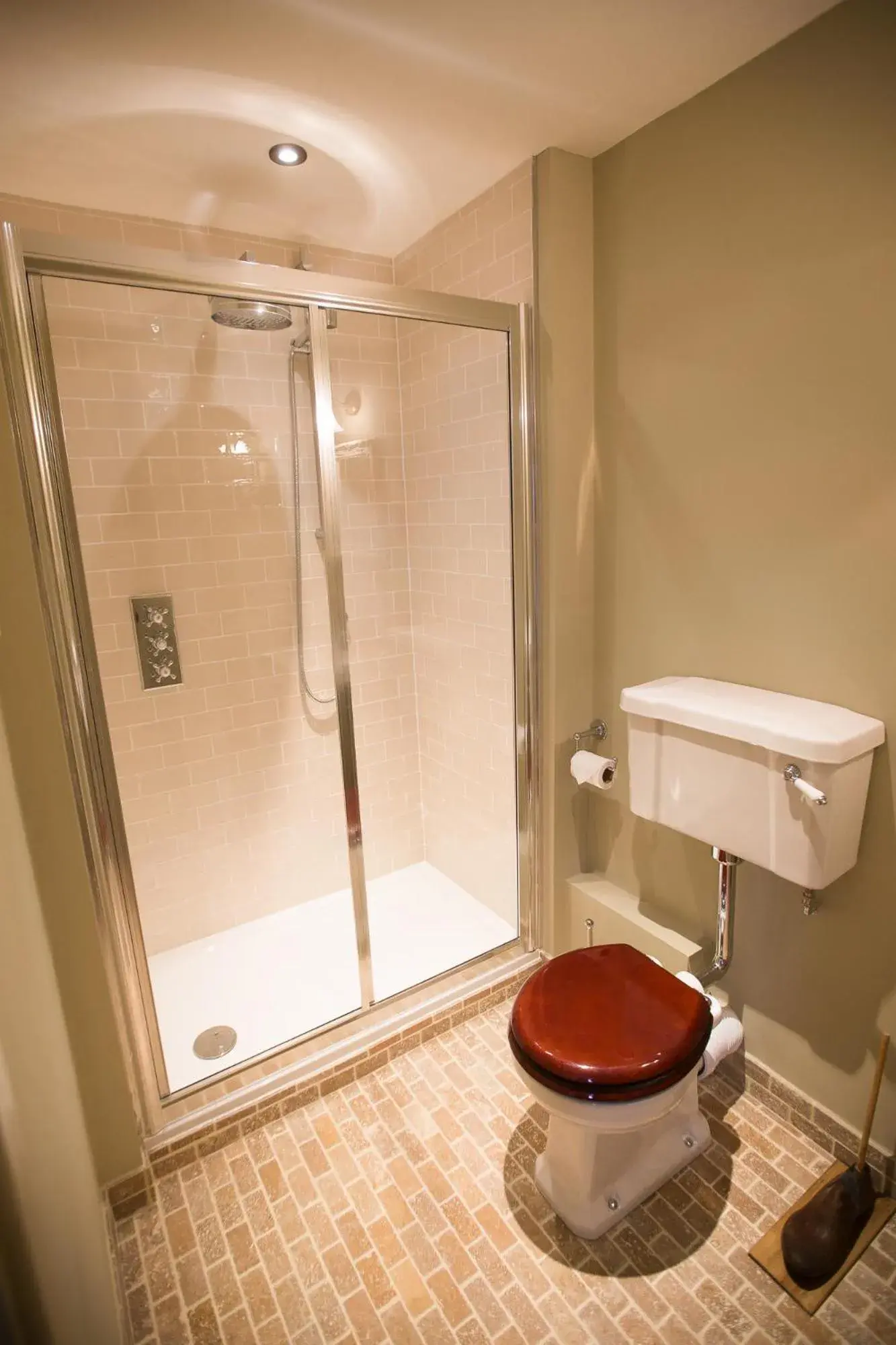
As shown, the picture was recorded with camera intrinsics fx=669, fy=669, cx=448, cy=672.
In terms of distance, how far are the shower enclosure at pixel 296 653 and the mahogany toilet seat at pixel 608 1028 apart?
2.31ft

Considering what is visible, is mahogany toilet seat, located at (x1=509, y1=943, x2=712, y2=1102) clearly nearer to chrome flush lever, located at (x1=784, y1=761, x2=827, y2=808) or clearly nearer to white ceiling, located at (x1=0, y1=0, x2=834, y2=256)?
chrome flush lever, located at (x1=784, y1=761, x2=827, y2=808)

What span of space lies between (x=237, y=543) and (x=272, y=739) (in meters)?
0.73

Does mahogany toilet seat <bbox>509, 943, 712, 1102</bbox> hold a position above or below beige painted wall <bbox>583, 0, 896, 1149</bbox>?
below

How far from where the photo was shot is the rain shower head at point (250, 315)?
1.66 m

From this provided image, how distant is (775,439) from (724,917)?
1.15m

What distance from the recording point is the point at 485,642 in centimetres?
232

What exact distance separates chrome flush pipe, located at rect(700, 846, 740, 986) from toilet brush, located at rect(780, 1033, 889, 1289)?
1.20 feet

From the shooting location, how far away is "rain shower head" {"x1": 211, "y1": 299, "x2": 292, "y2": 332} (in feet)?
5.43

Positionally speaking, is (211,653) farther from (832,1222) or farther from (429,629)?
(832,1222)

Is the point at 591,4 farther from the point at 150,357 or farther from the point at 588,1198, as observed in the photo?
the point at 588,1198

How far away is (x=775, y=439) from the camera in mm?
1484

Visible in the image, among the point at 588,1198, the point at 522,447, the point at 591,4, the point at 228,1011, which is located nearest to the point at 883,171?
the point at 591,4

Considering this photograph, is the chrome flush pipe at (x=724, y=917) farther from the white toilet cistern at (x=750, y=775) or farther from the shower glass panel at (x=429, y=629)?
the shower glass panel at (x=429, y=629)

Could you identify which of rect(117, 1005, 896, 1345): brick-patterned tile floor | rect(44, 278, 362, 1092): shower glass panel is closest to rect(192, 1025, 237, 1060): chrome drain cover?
rect(44, 278, 362, 1092): shower glass panel
